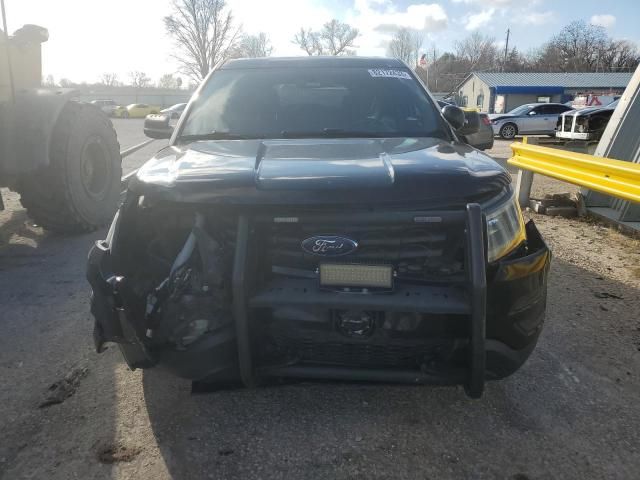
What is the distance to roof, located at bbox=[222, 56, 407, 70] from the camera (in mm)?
3727

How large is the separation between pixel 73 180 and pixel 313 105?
9.89 feet

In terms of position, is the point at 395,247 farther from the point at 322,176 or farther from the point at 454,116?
the point at 454,116

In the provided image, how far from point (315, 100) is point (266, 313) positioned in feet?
6.05

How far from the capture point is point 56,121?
15.9 ft

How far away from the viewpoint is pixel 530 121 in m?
21.0

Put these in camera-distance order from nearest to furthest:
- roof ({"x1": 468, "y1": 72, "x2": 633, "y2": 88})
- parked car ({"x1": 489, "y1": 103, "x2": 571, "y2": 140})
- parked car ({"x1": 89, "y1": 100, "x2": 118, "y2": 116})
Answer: parked car ({"x1": 89, "y1": 100, "x2": 118, "y2": 116})
parked car ({"x1": 489, "y1": 103, "x2": 571, "y2": 140})
roof ({"x1": 468, "y1": 72, "x2": 633, "y2": 88})

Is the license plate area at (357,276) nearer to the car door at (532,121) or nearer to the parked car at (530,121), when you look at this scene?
the parked car at (530,121)

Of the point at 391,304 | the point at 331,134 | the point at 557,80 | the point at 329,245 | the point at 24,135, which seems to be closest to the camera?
the point at 391,304

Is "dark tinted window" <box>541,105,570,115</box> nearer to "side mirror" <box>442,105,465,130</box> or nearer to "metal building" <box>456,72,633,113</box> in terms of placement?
"side mirror" <box>442,105,465,130</box>

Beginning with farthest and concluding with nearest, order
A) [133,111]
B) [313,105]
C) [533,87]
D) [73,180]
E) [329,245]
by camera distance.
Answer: [533,87]
[133,111]
[73,180]
[313,105]
[329,245]

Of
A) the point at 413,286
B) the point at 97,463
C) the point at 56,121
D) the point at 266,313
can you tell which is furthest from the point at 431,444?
the point at 56,121

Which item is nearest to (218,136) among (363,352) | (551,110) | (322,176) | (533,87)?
(322,176)

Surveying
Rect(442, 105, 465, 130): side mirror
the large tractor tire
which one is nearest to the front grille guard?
Rect(442, 105, 465, 130): side mirror

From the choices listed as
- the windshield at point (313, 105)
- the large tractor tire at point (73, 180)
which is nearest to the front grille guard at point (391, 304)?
the windshield at point (313, 105)
